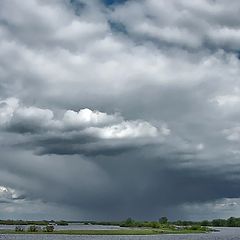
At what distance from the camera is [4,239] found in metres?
120

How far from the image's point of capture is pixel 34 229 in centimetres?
17325

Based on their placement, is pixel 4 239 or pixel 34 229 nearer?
pixel 4 239

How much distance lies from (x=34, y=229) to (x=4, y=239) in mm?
54054
